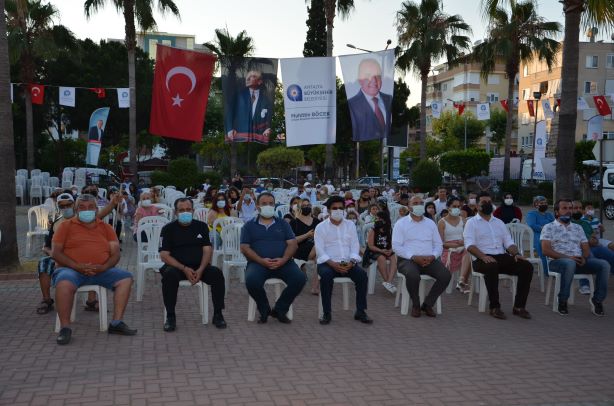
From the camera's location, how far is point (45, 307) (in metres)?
8.13

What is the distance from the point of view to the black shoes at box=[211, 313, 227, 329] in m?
7.58

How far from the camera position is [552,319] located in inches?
334

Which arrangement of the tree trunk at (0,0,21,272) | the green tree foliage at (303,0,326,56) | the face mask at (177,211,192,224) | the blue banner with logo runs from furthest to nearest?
the green tree foliage at (303,0,326,56) < the blue banner with logo < the tree trunk at (0,0,21,272) < the face mask at (177,211,192,224)

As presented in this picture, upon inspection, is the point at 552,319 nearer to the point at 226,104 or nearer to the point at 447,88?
the point at 226,104

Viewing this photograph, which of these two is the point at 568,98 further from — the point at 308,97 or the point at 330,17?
the point at 330,17

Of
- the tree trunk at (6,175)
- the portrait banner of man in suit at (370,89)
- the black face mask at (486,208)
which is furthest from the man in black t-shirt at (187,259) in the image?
the portrait banner of man in suit at (370,89)

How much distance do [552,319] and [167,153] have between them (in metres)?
54.7

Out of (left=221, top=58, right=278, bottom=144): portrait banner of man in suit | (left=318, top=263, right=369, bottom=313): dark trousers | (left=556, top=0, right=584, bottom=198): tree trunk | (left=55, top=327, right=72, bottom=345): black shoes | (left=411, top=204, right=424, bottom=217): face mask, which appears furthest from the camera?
(left=221, top=58, right=278, bottom=144): portrait banner of man in suit

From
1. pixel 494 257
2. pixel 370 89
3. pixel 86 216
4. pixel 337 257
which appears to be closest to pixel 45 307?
pixel 86 216

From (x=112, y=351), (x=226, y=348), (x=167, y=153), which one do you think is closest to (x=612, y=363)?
(x=226, y=348)

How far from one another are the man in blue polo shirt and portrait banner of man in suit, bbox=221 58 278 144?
7555 millimetres

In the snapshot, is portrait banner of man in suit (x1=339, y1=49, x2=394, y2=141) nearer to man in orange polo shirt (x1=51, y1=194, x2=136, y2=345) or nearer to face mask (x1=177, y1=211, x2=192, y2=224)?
face mask (x1=177, y1=211, x2=192, y2=224)

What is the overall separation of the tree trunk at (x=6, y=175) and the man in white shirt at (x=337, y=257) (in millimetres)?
5311

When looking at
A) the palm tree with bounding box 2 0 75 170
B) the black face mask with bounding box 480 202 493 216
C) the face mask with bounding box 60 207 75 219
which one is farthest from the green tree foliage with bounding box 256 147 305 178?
the face mask with bounding box 60 207 75 219
